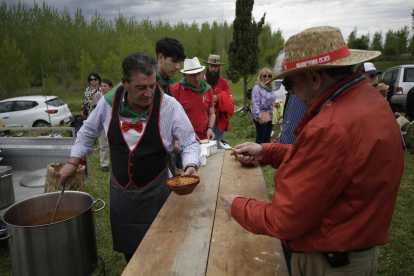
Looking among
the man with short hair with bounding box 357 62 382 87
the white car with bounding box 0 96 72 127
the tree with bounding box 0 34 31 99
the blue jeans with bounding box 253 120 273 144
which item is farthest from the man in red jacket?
the tree with bounding box 0 34 31 99

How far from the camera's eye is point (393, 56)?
1468 inches

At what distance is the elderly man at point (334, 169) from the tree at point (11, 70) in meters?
19.7

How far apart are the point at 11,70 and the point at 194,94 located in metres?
17.8

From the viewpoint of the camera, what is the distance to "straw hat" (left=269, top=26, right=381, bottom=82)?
3.66 feet

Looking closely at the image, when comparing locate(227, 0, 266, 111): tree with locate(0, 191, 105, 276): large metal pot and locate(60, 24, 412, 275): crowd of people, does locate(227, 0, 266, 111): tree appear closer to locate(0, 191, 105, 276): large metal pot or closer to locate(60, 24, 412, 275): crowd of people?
locate(0, 191, 105, 276): large metal pot

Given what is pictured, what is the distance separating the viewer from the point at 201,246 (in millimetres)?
1554

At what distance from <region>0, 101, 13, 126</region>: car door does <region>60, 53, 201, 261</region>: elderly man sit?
1135 cm

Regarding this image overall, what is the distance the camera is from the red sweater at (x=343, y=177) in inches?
38.4

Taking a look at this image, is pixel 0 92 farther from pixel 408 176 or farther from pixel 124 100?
pixel 408 176

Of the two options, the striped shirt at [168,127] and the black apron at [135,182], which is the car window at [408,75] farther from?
the black apron at [135,182]

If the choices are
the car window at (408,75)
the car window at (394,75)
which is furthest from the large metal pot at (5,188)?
the car window at (394,75)

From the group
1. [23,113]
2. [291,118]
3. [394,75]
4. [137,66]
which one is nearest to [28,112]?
[23,113]

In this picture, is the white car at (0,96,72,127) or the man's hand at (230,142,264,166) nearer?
the man's hand at (230,142,264,166)

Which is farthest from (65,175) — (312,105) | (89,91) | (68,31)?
(68,31)
